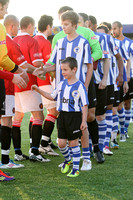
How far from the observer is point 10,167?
473 cm

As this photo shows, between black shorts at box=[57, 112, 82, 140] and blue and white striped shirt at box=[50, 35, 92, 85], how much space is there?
0.55 m

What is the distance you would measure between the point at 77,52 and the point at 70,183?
1563mm

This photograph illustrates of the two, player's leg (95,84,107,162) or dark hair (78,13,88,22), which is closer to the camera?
dark hair (78,13,88,22)

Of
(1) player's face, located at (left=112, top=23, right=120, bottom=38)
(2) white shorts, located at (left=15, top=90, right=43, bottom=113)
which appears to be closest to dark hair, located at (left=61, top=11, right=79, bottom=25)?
(2) white shorts, located at (left=15, top=90, right=43, bottom=113)

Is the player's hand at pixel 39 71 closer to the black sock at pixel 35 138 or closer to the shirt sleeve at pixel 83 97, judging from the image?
the shirt sleeve at pixel 83 97

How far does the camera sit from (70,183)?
3961 millimetres

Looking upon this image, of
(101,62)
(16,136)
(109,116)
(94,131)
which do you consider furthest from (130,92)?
(16,136)

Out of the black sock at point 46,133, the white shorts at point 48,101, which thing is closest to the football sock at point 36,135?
the black sock at point 46,133

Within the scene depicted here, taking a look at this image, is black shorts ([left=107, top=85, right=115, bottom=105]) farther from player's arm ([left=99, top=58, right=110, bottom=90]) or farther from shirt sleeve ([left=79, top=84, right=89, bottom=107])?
shirt sleeve ([left=79, top=84, right=89, bottom=107])

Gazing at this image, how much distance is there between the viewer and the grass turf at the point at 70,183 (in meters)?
3.49

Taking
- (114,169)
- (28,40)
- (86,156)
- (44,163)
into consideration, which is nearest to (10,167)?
(44,163)

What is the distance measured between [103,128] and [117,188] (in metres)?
1.84

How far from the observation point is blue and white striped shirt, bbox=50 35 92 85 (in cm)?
459

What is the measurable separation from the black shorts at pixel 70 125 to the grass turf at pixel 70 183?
46 centimetres
